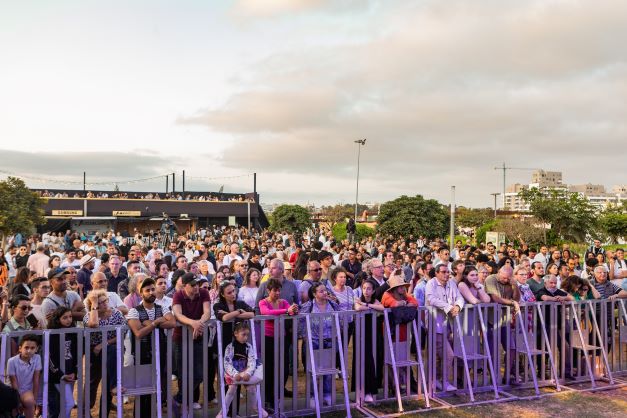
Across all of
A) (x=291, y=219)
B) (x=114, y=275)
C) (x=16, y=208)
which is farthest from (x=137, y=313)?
(x=291, y=219)

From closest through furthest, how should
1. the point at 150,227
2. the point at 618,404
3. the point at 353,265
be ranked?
the point at 618,404 → the point at 353,265 → the point at 150,227

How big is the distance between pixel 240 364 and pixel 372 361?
181 centimetres

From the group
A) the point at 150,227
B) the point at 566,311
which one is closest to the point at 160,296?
the point at 566,311

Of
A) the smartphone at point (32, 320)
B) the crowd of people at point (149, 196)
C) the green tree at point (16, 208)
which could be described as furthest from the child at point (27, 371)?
the crowd of people at point (149, 196)

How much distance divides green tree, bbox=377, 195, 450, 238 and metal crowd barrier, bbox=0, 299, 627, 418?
26787 mm

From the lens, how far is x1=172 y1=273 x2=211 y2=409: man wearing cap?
5.33 meters

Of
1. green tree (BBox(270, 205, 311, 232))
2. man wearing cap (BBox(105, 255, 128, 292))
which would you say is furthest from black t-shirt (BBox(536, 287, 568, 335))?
green tree (BBox(270, 205, 311, 232))

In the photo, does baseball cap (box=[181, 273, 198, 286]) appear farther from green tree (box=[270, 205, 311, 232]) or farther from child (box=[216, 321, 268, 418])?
green tree (box=[270, 205, 311, 232])

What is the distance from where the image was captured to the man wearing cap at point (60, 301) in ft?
18.2

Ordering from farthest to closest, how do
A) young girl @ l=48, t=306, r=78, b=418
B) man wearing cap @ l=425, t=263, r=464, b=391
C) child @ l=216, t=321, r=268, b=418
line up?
man wearing cap @ l=425, t=263, r=464, b=391
child @ l=216, t=321, r=268, b=418
young girl @ l=48, t=306, r=78, b=418

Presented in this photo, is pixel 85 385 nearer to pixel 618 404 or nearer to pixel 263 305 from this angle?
pixel 263 305

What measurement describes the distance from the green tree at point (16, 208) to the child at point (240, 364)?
24.4m

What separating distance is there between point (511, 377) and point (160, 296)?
4.97 meters

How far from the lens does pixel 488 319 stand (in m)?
6.96
